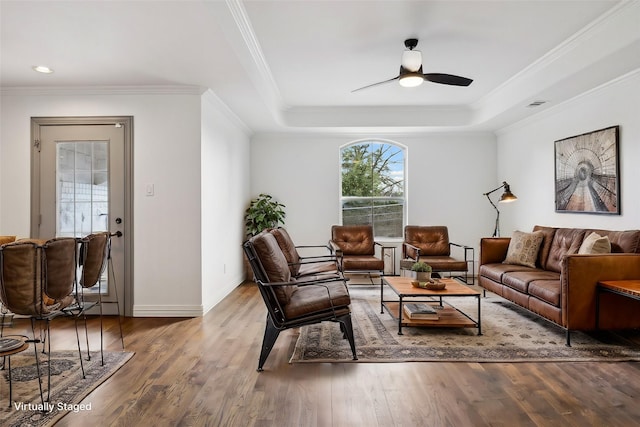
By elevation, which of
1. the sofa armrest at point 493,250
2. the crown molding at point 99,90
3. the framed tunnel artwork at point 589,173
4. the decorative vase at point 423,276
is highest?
the crown molding at point 99,90

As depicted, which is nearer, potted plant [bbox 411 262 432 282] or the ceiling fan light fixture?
the ceiling fan light fixture

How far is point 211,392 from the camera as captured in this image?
2.26m

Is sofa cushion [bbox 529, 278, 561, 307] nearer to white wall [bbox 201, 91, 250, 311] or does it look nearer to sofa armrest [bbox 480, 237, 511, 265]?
sofa armrest [bbox 480, 237, 511, 265]

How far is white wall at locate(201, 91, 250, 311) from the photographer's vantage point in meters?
4.19

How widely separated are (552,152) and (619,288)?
2648mm

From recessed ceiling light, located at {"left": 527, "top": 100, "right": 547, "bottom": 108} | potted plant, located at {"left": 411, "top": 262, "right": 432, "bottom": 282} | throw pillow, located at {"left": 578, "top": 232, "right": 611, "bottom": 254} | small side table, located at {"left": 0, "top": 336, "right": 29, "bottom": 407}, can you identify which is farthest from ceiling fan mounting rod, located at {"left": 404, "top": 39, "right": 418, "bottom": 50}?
small side table, located at {"left": 0, "top": 336, "right": 29, "bottom": 407}

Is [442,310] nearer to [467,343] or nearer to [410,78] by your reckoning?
[467,343]

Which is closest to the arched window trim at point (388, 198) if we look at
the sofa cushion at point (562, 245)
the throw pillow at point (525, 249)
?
the throw pillow at point (525, 249)

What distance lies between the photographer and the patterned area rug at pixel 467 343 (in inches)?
109

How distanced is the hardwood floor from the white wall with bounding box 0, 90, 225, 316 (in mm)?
1027

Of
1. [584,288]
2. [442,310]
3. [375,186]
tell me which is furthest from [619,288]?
[375,186]

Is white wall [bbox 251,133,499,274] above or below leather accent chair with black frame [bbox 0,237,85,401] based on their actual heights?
above

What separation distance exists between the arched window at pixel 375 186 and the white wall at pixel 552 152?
1.68 m

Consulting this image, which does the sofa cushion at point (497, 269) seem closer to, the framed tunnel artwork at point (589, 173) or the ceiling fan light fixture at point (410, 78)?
the framed tunnel artwork at point (589, 173)
